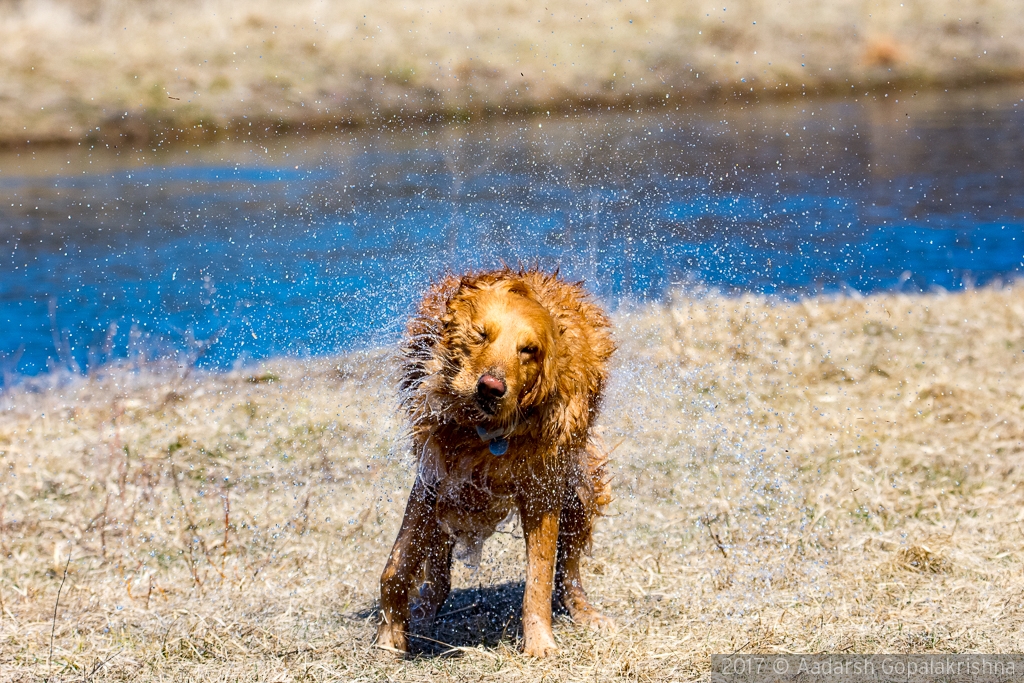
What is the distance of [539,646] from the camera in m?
4.75

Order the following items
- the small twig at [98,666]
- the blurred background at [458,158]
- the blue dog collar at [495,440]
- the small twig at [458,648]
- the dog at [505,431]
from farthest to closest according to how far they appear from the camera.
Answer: the blurred background at [458,158] → the small twig at [458,648] → the small twig at [98,666] → the blue dog collar at [495,440] → the dog at [505,431]

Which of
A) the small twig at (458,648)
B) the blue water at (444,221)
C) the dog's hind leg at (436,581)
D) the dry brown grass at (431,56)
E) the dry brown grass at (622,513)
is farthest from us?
the dry brown grass at (431,56)

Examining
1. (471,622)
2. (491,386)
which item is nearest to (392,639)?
(471,622)

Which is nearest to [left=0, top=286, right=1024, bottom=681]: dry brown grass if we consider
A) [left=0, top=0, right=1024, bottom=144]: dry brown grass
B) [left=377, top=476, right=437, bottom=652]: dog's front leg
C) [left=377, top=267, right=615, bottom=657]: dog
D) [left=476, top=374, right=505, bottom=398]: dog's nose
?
[left=377, top=476, right=437, bottom=652]: dog's front leg

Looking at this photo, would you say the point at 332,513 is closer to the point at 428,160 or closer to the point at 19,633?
the point at 19,633

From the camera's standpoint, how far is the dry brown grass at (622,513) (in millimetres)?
4914

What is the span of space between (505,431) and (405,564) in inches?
35.4

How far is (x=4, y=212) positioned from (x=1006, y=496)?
13.4 meters

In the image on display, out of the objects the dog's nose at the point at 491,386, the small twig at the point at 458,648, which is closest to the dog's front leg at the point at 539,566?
the small twig at the point at 458,648

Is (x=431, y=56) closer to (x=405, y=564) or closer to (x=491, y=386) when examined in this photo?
(x=405, y=564)

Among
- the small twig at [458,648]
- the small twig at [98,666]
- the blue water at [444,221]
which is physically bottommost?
the small twig at [98,666]

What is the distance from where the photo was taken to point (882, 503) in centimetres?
632

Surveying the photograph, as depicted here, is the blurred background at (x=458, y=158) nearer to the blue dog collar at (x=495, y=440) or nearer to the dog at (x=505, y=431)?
the dog at (x=505, y=431)

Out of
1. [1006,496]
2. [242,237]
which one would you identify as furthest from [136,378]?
[1006,496]
